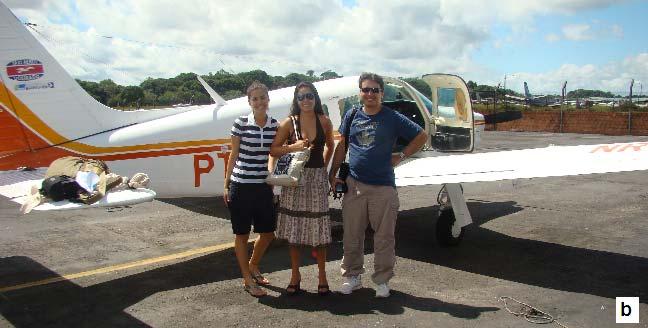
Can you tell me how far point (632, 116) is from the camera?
94.3 ft

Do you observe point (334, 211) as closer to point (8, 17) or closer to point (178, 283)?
point (178, 283)

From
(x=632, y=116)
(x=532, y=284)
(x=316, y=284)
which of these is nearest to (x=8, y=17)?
(x=316, y=284)

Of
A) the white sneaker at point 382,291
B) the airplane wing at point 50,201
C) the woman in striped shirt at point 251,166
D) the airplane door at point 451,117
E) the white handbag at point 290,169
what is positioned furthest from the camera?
the airplane door at point 451,117

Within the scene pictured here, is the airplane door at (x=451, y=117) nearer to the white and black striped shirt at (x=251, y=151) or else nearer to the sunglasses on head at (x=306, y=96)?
the sunglasses on head at (x=306, y=96)

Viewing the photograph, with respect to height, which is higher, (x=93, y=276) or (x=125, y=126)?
(x=125, y=126)

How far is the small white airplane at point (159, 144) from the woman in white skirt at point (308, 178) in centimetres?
188

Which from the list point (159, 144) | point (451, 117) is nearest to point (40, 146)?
point (159, 144)

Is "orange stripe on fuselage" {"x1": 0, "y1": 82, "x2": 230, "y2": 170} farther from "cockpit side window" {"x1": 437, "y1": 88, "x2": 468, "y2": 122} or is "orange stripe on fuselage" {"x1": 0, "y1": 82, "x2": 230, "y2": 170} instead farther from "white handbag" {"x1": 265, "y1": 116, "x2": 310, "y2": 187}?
"cockpit side window" {"x1": 437, "y1": 88, "x2": 468, "y2": 122}

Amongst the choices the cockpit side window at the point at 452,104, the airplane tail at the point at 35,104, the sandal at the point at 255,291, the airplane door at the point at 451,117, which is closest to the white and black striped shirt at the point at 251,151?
the sandal at the point at 255,291

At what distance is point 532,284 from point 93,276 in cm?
434

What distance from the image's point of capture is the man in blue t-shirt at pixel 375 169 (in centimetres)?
458

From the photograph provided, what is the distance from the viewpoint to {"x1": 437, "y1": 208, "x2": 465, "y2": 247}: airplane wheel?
21.0 feet

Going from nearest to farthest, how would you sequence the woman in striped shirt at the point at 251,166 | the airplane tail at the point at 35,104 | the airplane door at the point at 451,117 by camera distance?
the woman in striped shirt at the point at 251,166, the airplane tail at the point at 35,104, the airplane door at the point at 451,117

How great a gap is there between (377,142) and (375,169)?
0.23 metres
